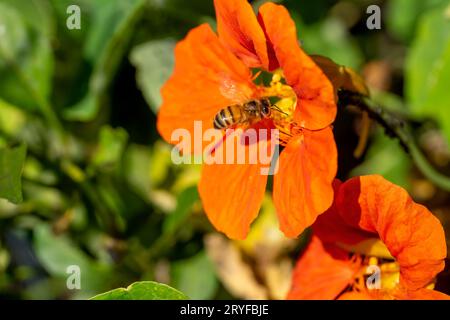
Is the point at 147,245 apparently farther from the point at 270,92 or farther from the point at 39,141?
the point at 270,92

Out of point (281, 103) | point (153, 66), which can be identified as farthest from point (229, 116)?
point (153, 66)

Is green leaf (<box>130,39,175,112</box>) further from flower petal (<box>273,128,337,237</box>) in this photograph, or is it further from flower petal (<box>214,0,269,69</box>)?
flower petal (<box>273,128,337,237</box>)

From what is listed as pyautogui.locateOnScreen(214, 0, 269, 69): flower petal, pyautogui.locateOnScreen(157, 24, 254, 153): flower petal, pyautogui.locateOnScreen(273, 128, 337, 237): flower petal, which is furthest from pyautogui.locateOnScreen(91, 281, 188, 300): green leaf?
pyautogui.locateOnScreen(214, 0, 269, 69): flower petal

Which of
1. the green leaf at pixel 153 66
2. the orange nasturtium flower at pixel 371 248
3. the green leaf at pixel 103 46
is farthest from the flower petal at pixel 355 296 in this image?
the green leaf at pixel 103 46

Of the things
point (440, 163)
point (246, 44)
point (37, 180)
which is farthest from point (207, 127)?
point (440, 163)

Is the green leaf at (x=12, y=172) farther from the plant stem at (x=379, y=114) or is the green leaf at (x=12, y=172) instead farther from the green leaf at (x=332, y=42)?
the green leaf at (x=332, y=42)

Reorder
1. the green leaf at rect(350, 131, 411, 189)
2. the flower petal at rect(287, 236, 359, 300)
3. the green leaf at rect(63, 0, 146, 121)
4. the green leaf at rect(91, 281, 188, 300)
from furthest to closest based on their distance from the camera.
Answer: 1. the green leaf at rect(350, 131, 411, 189)
2. the green leaf at rect(63, 0, 146, 121)
3. the flower petal at rect(287, 236, 359, 300)
4. the green leaf at rect(91, 281, 188, 300)

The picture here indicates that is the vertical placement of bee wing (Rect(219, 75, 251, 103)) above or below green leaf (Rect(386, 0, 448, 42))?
below
